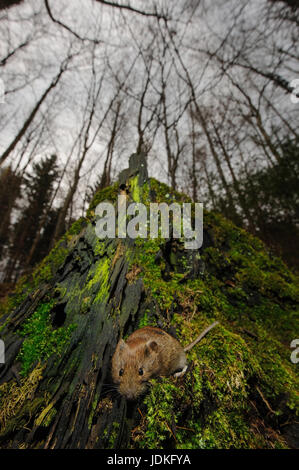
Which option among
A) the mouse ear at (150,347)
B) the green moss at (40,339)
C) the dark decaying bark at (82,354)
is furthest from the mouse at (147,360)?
the green moss at (40,339)

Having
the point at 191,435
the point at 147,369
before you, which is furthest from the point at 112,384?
the point at 191,435

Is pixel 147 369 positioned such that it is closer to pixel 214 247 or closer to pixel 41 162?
pixel 214 247

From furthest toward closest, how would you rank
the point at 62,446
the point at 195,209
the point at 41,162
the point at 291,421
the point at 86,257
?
the point at 41,162 < the point at 195,209 < the point at 86,257 < the point at 291,421 < the point at 62,446

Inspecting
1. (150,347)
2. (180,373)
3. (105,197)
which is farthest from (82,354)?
(105,197)

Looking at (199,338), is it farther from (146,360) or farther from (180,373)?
(146,360)

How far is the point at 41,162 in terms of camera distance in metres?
22.1

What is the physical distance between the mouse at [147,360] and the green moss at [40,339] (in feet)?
2.43

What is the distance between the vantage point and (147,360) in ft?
6.76

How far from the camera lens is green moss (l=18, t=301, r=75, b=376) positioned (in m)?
2.26

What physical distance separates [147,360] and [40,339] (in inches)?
56.9

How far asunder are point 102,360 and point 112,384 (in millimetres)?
285

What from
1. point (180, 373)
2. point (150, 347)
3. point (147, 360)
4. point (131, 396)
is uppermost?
point (150, 347)

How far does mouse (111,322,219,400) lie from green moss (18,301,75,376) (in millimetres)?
740

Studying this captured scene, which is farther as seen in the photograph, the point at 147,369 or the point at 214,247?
the point at 214,247
